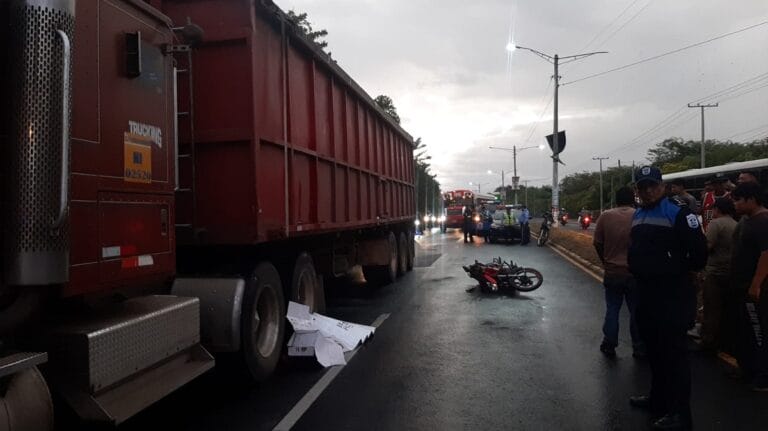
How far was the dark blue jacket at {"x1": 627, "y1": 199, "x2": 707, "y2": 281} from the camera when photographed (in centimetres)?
420

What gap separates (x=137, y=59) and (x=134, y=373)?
191cm

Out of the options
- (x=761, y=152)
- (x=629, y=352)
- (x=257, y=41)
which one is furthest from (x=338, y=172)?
(x=761, y=152)

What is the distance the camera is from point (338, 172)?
26.1 ft

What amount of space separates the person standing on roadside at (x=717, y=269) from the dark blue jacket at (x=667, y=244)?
200 cm

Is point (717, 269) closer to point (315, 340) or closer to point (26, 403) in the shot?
point (315, 340)

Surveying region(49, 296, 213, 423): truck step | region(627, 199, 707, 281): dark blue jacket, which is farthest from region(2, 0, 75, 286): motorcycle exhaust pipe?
region(627, 199, 707, 281): dark blue jacket

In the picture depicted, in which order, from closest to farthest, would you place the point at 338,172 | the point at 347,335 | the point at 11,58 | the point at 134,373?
the point at 11,58, the point at 134,373, the point at 347,335, the point at 338,172

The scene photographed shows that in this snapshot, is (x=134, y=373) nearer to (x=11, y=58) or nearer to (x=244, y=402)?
(x=244, y=402)

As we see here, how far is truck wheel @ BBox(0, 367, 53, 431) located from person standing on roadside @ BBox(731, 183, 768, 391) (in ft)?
17.0

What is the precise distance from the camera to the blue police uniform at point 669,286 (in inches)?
166

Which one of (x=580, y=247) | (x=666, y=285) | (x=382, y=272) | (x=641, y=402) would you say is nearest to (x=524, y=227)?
(x=580, y=247)

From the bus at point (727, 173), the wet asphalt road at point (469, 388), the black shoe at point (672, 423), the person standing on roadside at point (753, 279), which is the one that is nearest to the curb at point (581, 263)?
the bus at point (727, 173)

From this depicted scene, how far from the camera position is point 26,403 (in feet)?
9.61

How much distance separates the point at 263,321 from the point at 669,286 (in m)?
3.54
